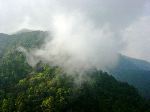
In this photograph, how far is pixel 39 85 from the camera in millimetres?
197875

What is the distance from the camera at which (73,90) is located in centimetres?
18275

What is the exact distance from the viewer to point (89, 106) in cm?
17362

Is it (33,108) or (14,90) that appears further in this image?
(14,90)

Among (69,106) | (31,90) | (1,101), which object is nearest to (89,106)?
(69,106)

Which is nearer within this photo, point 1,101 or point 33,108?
point 33,108

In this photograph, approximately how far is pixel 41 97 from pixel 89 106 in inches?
1127

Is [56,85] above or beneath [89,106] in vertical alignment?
above

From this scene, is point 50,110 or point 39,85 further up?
point 39,85

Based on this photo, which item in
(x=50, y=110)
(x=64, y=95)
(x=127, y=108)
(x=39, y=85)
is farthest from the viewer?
(x=39, y=85)

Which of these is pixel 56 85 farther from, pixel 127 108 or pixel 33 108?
pixel 127 108

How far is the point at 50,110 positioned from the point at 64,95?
16.2 meters

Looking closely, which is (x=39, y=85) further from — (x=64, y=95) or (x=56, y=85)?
(x=64, y=95)

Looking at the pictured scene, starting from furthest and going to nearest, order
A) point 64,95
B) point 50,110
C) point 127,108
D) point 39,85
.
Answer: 1. point 39,85
2. point 127,108
3. point 64,95
4. point 50,110

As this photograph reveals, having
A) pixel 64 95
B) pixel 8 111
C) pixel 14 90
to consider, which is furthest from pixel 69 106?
pixel 14 90
